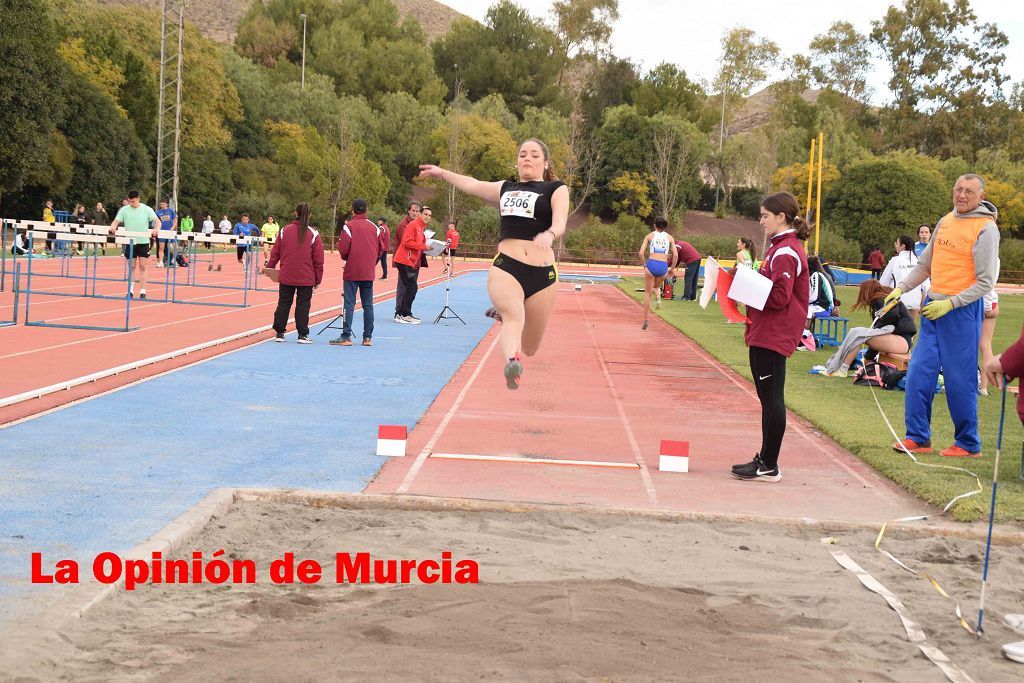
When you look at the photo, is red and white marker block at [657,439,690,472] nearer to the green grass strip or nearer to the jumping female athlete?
the jumping female athlete

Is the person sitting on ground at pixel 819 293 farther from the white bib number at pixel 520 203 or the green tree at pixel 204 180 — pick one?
the green tree at pixel 204 180

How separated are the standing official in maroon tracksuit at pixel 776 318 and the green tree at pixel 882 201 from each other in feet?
216

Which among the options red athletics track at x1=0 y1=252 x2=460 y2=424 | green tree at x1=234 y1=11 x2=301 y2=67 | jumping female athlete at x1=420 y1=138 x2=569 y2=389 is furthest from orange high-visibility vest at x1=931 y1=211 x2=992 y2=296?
green tree at x1=234 y1=11 x2=301 y2=67

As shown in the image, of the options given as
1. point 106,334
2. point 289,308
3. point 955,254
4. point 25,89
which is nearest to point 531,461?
point 955,254

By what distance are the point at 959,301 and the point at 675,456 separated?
2398 mm

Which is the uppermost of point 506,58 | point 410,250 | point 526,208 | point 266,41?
point 266,41

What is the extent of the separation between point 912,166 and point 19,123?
56679mm

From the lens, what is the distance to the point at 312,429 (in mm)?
8609

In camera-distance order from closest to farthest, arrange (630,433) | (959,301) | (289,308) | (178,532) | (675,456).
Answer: (178,532)
(675,456)
(959,301)
(630,433)
(289,308)

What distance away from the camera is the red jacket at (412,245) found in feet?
57.8

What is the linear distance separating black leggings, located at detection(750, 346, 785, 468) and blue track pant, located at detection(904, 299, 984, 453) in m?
1.53

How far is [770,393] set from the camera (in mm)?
7293

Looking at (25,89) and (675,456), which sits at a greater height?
(25,89)

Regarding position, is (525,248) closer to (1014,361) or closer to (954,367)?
(1014,361)
